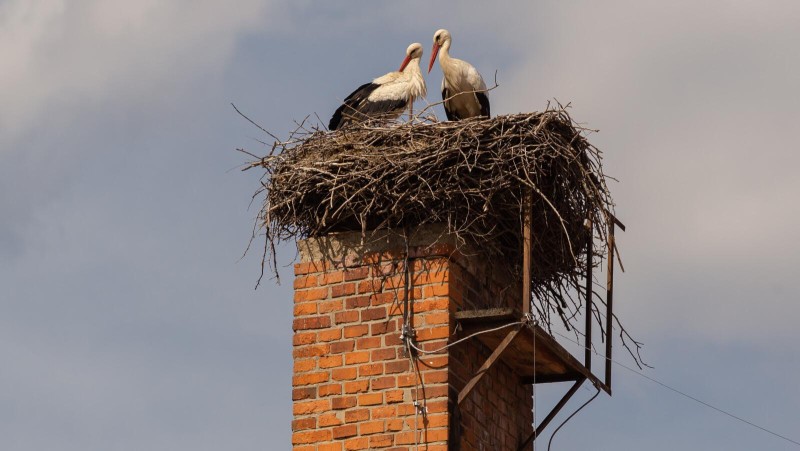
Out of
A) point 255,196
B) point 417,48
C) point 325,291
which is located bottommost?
point 325,291

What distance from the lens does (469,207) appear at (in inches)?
361

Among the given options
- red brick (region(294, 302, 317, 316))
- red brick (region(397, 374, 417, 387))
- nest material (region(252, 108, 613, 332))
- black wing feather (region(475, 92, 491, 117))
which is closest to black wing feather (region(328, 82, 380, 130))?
black wing feather (region(475, 92, 491, 117))

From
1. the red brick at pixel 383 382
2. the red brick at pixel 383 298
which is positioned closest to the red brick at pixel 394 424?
the red brick at pixel 383 382

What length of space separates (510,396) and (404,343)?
1.28m

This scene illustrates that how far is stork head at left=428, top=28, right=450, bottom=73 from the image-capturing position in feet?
43.2

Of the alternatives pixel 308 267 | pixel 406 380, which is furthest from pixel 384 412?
pixel 308 267

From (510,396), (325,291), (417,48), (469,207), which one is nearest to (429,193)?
(469,207)

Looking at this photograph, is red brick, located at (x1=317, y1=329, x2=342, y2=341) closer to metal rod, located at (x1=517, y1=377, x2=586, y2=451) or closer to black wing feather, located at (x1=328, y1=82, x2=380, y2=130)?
metal rod, located at (x1=517, y1=377, x2=586, y2=451)

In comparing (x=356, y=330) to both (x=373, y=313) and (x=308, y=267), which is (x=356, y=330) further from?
(x=308, y=267)

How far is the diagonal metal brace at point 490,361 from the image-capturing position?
8.62 meters

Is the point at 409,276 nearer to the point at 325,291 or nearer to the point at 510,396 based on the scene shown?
the point at 325,291

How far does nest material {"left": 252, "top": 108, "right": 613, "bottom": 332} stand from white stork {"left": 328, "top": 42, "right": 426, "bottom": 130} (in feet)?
7.14

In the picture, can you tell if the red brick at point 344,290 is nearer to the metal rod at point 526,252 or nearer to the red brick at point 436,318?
the red brick at point 436,318

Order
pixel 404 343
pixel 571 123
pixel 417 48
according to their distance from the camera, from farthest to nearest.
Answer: pixel 417 48 → pixel 571 123 → pixel 404 343
